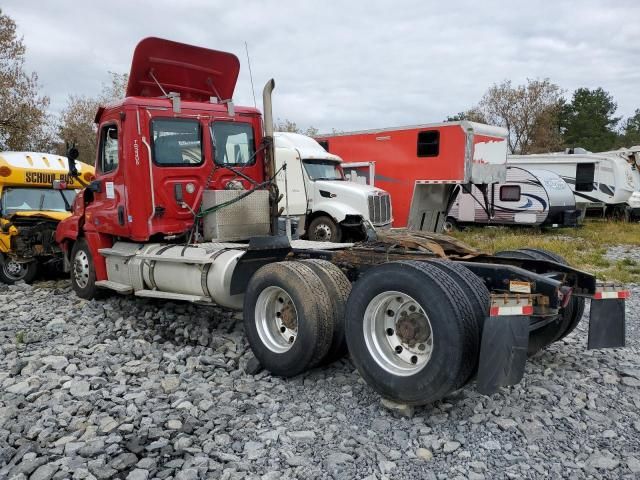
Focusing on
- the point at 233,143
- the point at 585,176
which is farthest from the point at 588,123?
the point at 233,143

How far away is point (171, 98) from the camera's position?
270 inches

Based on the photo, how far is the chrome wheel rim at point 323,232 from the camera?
1310 centimetres

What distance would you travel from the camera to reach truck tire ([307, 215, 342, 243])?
13.0m

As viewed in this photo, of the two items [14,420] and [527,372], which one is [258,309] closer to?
[14,420]

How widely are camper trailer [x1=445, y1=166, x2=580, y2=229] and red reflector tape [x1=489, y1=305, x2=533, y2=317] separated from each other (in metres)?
13.4

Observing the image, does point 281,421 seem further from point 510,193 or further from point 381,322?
point 510,193

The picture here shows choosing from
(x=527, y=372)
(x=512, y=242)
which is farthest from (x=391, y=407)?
(x=512, y=242)

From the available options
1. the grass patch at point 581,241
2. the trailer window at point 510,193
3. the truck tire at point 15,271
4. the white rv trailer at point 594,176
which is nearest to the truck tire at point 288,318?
the grass patch at point 581,241

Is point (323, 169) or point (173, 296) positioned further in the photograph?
point (323, 169)

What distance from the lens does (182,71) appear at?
23.9 ft

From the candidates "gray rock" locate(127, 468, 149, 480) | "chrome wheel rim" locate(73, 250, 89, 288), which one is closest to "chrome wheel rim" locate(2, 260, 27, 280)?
"chrome wheel rim" locate(73, 250, 89, 288)

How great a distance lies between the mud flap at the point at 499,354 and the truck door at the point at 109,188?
510 cm

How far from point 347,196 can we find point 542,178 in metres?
7.84

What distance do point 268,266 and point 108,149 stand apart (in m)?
3.69
